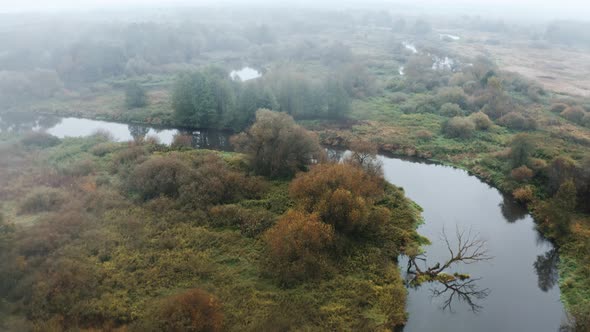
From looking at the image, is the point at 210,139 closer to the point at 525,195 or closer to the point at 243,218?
the point at 243,218

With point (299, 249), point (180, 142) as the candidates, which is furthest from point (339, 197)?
point (180, 142)

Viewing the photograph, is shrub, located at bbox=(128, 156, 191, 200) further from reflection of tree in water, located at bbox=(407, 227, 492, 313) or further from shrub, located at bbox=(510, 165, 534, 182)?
shrub, located at bbox=(510, 165, 534, 182)

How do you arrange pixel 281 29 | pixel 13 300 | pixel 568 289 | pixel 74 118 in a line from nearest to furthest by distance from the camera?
pixel 13 300 < pixel 568 289 < pixel 74 118 < pixel 281 29

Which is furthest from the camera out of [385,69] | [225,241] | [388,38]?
[388,38]

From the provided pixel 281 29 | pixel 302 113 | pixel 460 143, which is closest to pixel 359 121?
pixel 302 113

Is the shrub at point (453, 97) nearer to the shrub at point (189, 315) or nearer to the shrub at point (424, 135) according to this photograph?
the shrub at point (424, 135)

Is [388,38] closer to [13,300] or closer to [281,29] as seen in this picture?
[281,29]

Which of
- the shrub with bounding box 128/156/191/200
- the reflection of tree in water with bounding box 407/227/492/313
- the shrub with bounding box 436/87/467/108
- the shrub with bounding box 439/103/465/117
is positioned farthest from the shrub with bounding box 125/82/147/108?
the reflection of tree in water with bounding box 407/227/492/313
